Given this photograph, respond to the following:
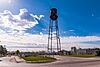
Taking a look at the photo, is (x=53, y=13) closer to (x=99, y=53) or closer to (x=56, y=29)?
(x=56, y=29)

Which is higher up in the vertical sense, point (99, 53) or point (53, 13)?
point (53, 13)

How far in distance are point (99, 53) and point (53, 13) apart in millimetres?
26021

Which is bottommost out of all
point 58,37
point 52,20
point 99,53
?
point 99,53

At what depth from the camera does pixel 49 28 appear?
10112 cm

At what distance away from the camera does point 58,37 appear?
4075 inches

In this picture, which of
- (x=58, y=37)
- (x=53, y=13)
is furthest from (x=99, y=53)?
(x=53, y=13)

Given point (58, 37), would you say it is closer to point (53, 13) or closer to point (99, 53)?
point (53, 13)

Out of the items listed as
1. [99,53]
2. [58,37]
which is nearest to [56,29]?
[58,37]

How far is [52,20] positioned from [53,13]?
3.25 meters

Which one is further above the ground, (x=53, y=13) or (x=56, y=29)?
(x=53, y=13)

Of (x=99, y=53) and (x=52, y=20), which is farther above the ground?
(x=52, y=20)

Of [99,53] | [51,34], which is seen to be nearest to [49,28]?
[51,34]

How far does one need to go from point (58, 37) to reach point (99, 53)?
19.4m

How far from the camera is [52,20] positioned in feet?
329
